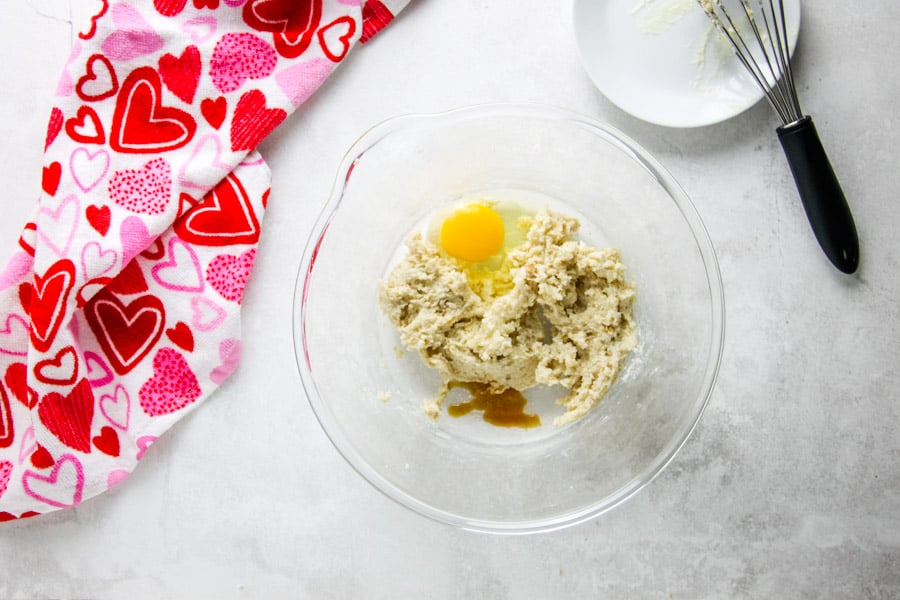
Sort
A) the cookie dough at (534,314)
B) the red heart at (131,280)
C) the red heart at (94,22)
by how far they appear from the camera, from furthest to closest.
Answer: the red heart at (131,280), the red heart at (94,22), the cookie dough at (534,314)

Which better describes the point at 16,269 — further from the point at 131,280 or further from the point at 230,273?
the point at 230,273

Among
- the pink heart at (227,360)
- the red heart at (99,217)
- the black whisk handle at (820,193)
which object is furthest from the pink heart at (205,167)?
the black whisk handle at (820,193)

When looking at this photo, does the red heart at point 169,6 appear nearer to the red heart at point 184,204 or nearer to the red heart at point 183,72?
the red heart at point 183,72

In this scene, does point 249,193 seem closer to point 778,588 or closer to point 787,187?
point 787,187

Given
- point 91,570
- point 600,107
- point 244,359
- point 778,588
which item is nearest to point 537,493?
point 778,588

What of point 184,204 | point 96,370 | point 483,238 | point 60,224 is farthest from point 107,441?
point 483,238

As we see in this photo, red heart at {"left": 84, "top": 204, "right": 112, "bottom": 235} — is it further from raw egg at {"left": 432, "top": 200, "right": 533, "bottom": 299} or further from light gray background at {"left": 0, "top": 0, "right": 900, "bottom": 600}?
raw egg at {"left": 432, "top": 200, "right": 533, "bottom": 299}
